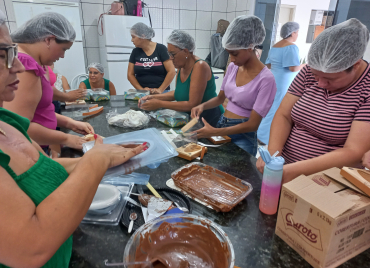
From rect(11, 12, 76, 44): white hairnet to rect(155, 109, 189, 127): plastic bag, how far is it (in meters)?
0.84

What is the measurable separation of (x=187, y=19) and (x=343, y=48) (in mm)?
4237

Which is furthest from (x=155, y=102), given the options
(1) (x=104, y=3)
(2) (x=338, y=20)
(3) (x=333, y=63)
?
(1) (x=104, y=3)

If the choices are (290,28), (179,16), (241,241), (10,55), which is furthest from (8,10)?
(241,241)

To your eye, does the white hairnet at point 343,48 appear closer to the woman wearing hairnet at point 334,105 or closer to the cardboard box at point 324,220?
the woman wearing hairnet at point 334,105

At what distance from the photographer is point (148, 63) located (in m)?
3.20

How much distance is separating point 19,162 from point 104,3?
436 cm

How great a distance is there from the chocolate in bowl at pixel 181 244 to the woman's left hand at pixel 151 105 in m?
1.43

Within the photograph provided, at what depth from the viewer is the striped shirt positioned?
1.07 metres

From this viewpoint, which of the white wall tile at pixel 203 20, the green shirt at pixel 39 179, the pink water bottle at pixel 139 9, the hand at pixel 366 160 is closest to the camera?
the green shirt at pixel 39 179

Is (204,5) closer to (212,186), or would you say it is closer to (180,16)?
(180,16)

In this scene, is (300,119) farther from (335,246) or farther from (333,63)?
(335,246)

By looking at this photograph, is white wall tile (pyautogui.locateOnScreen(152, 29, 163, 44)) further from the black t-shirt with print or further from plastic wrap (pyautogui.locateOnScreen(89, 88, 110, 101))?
plastic wrap (pyautogui.locateOnScreen(89, 88, 110, 101))

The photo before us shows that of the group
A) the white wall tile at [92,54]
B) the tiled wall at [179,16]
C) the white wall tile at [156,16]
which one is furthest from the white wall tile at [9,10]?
the white wall tile at [156,16]

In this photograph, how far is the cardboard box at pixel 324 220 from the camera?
650mm
